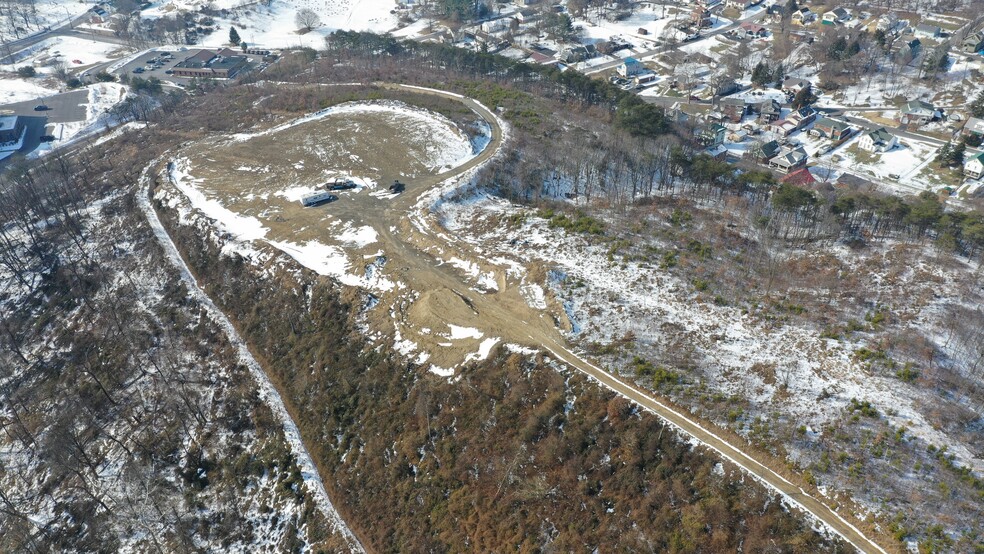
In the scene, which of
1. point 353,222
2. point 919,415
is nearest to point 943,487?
point 919,415

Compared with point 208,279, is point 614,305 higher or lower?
higher

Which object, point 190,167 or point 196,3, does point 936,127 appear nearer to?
point 190,167

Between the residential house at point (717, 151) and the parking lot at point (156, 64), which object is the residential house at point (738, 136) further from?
the parking lot at point (156, 64)

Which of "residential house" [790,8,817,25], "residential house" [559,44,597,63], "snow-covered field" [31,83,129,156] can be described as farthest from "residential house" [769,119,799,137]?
"snow-covered field" [31,83,129,156]

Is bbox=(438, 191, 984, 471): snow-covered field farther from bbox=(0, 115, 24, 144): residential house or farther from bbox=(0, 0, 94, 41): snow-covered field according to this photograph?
bbox=(0, 0, 94, 41): snow-covered field

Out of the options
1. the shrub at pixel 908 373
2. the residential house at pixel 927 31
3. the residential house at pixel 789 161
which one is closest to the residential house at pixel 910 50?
the residential house at pixel 927 31

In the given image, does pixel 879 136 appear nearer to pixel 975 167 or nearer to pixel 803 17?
pixel 975 167

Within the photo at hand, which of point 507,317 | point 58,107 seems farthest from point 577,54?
point 58,107
